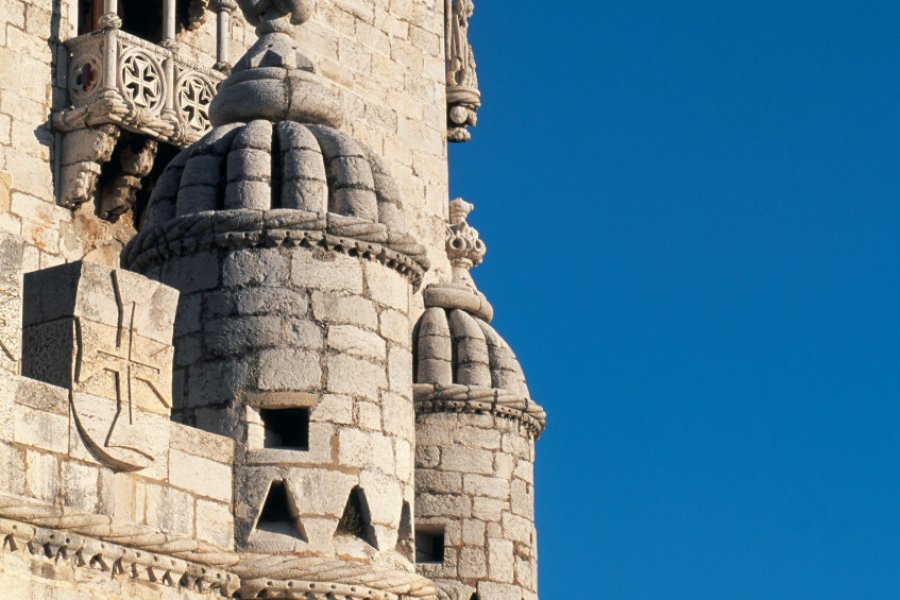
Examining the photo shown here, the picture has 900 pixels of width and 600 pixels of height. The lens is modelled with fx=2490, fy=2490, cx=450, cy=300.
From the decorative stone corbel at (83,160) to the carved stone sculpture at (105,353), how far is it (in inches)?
208

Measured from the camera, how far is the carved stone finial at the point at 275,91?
13680 millimetres

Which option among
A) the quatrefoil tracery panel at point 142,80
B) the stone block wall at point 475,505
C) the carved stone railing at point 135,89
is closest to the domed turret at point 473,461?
the stone block wall at point 475,505

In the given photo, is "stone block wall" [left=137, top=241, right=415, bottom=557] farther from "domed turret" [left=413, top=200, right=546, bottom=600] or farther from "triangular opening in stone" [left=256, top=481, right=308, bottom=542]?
"domed turret" [left=413, top=200, right=546, bottom=600]

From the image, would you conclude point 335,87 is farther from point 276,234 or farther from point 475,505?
point 276,234

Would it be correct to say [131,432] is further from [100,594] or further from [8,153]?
[8,153]

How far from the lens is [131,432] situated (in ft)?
38.0

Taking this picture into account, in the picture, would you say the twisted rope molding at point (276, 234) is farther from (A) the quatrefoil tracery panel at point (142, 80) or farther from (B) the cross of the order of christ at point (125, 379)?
(A) the quatrefoil tracery panel at point (142, 80)

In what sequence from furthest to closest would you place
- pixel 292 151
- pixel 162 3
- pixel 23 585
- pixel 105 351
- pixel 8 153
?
1. pixel 162 3
2. pixel 8 153
3. pixel 292 151
4. pixel 105 351
5. pixel 23 585

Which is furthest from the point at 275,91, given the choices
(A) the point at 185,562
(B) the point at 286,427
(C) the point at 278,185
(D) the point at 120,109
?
(D) the point at 120,109

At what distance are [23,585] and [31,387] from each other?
→ 0.90 metres

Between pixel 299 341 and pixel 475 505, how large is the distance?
4905 millimetres

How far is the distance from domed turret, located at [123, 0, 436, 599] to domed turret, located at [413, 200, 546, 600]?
159 inches

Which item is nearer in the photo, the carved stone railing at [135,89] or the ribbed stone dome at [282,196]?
the ribbed stone dome at [282,196]

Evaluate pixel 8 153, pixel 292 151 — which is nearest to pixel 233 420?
pixel 292 151
